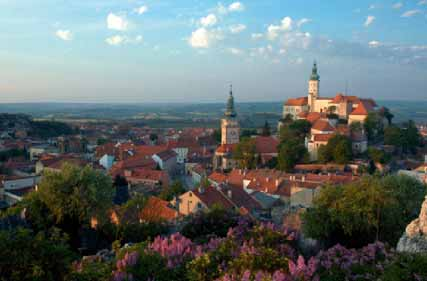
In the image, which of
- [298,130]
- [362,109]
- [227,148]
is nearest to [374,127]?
[362,109]

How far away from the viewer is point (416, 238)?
31.3 ft

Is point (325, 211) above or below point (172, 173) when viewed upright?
above

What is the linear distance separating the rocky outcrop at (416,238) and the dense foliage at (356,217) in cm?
300

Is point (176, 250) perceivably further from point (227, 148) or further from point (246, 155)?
point (227, 148)

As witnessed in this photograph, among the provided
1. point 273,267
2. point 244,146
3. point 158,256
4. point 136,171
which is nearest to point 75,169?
point 158,256

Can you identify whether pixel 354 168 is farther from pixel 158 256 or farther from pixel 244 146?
pixel 158 256

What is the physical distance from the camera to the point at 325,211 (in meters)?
13.7

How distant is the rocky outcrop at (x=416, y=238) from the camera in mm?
9289

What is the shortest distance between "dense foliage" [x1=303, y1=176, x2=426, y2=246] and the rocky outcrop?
3.00 m

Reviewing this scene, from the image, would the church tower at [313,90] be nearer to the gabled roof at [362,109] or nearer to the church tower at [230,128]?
the gabled roof at [362,109]

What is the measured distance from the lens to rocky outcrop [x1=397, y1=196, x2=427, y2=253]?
929 centimetres

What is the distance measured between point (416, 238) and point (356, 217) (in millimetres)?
3563

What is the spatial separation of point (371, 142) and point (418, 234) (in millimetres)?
→ 50264

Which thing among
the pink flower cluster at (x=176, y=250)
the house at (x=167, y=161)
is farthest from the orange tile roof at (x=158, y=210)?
the house at (x=167, y=161)
